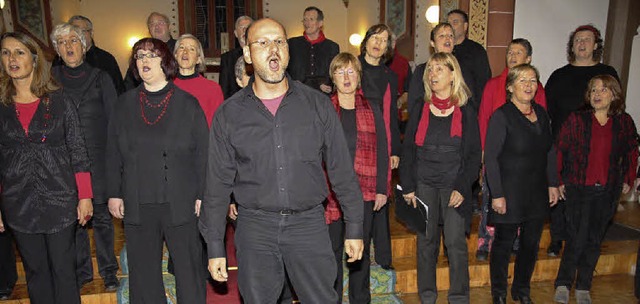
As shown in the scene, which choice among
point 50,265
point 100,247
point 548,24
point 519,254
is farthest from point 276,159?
point 548,24

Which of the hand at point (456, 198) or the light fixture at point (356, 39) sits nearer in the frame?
the hand at point (456, 198)

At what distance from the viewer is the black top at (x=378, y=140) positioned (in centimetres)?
322

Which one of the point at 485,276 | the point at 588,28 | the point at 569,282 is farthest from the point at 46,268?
the point at 588,28

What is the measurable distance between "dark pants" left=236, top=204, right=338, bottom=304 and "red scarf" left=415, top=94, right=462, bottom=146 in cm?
118

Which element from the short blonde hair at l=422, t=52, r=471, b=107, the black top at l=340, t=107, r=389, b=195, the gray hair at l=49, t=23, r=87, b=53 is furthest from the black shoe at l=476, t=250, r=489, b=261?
the gray hair at l=49, t=23, r=87, b=53

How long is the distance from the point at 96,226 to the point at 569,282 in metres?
3.50

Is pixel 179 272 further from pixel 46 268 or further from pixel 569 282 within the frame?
pixel 569 282

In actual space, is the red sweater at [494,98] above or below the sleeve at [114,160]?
above

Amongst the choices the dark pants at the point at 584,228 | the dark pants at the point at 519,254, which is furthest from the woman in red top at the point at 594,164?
the dark pants at the point at 519,254

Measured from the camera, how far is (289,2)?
11297mm

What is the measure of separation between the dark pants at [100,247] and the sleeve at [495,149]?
8.62 feet

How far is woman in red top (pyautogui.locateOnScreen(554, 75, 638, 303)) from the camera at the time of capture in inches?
145

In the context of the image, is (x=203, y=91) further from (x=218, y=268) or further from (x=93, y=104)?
(x=218, y=268)

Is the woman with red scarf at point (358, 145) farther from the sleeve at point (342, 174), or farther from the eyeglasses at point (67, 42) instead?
the eyeglasses at point (67, 42)
